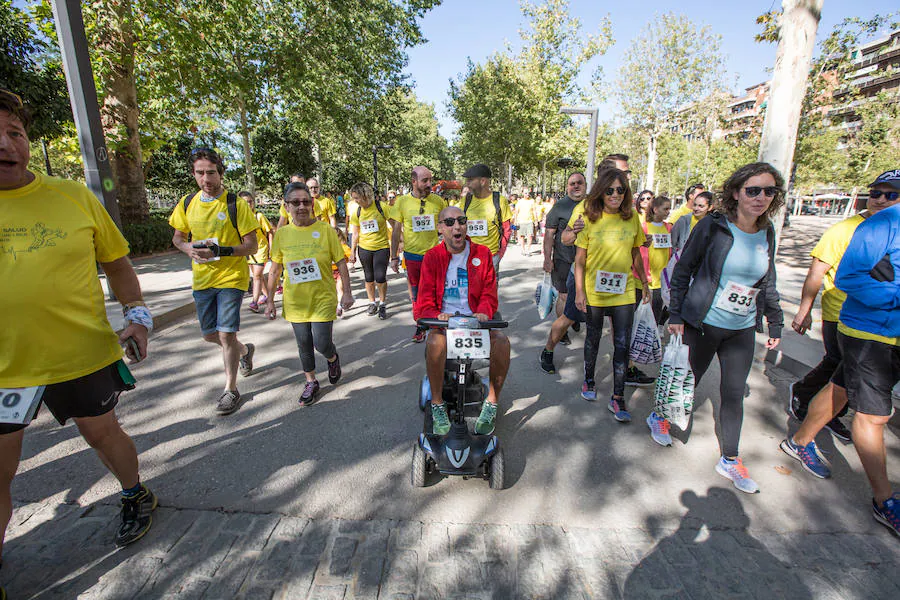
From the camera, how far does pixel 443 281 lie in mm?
3352

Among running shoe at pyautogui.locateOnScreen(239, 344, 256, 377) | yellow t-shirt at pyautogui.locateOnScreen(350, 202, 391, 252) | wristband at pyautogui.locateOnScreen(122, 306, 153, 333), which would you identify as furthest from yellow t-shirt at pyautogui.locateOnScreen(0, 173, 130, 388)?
yellow t-shirt at pyautogui.locateOnScreen(350, 202, 391, 252)

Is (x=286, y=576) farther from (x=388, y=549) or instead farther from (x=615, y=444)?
(x=615, y=444)

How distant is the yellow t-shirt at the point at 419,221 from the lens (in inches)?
242

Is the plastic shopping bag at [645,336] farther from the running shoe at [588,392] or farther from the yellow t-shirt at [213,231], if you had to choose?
the yellow t-shirt at [213,231]

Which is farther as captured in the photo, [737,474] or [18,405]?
[737,474]

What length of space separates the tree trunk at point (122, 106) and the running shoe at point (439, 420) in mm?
11742

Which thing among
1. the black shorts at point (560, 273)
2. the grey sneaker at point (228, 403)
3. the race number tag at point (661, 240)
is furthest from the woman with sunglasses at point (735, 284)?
the grey sneaker at point (228, 403)

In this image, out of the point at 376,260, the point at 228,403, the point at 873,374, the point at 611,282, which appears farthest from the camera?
the point at 376,260

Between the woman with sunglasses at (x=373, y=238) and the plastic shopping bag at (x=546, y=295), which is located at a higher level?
the woman with sunglasses at (x=373, y=238)

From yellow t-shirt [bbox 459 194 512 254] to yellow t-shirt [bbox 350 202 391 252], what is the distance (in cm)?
149

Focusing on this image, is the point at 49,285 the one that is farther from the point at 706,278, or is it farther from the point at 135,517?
the point at 706,278

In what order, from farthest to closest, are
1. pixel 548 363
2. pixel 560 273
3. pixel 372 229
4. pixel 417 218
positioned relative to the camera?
pixel 372 229 < pixel 417 218 < pixel 560 273 < pixel 548 363

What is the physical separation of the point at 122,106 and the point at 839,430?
16.3 meters

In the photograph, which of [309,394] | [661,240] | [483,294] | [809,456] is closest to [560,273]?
[661,240]
